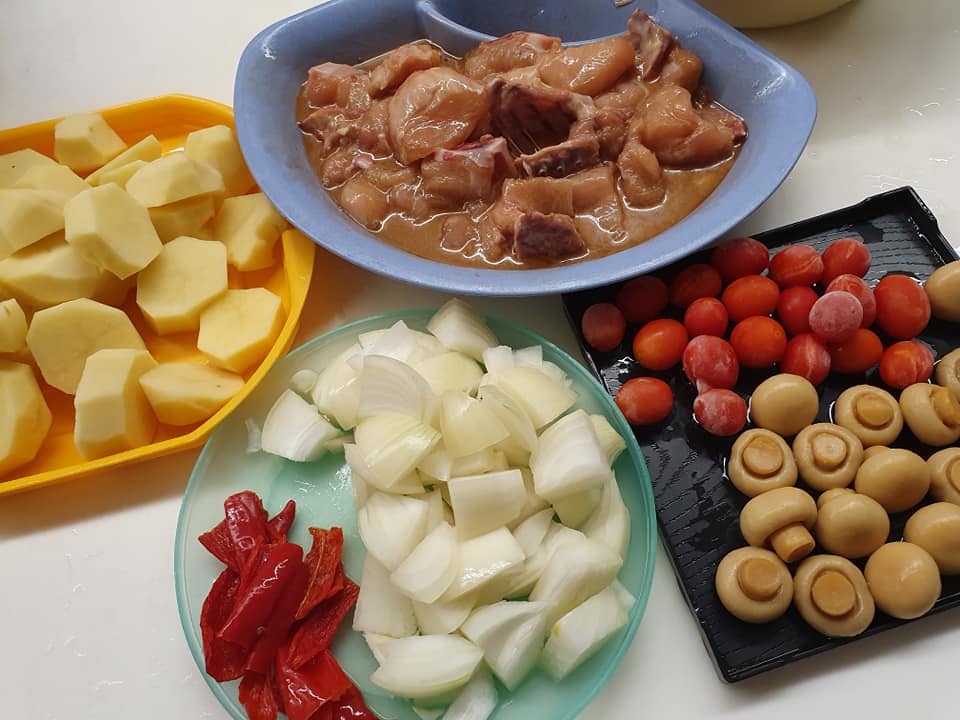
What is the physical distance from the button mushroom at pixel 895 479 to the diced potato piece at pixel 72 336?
1474mm

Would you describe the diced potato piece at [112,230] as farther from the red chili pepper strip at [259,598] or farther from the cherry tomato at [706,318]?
the cherry tomato at [706,318]

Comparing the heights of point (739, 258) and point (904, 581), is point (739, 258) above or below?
above

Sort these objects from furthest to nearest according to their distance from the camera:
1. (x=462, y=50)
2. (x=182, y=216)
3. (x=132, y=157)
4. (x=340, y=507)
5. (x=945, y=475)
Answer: (x=462, y=50) < (x=132, y=157) < (x=182, y=216) < (x=340, y=507) < (x=945, y=475)

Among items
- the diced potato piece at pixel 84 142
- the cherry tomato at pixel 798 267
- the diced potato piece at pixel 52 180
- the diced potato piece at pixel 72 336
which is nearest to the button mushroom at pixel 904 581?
the cherry tomato at pixel 798 267

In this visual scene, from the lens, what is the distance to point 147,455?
1517 millimetres

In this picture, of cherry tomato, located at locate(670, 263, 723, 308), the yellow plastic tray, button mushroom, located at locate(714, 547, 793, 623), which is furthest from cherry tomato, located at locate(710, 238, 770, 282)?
the yellow plastic tray

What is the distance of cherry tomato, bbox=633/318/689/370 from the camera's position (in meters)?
1.55

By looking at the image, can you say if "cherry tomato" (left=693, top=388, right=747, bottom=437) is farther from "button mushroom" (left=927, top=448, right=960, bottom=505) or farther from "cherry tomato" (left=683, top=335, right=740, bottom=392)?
"button mushroom" (left=927, top=448, right=960, bottom=505)

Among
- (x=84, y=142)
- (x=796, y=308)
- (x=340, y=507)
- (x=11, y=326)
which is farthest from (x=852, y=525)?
(x=84, y=142)

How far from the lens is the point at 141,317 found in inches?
70.4

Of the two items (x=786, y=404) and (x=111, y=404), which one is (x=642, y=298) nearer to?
(x=786, y=404)

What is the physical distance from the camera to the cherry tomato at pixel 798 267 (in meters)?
1.59

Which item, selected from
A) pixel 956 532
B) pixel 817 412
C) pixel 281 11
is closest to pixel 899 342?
pixel 817 412

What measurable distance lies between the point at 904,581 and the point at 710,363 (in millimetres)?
495
